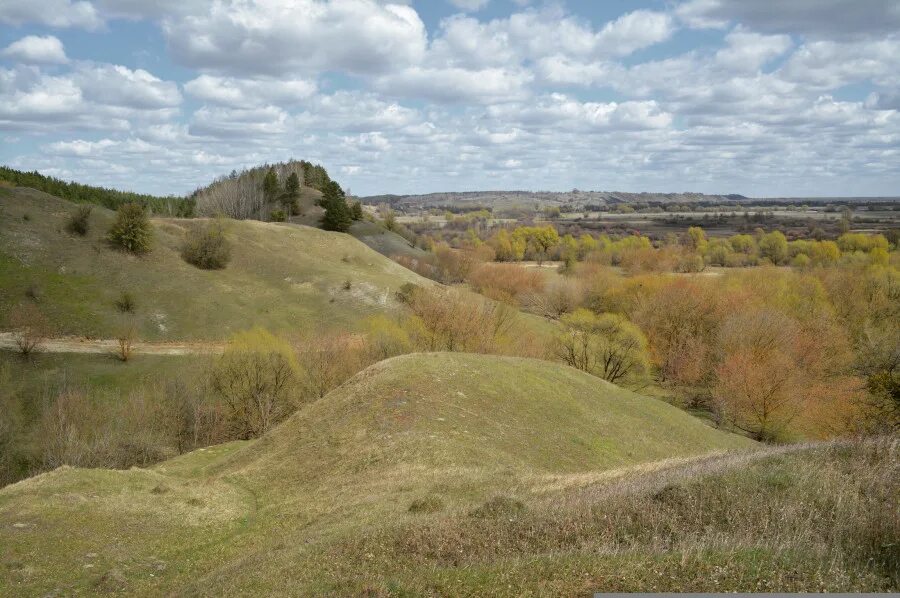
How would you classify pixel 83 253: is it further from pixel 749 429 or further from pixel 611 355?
pixel 749 429

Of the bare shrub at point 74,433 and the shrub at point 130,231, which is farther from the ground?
the shrub at point 130,231

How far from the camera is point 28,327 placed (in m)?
58.7

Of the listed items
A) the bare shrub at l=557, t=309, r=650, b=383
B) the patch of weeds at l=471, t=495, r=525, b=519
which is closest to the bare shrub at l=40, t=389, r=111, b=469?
the patch of weeds at l=471, t=495, r=525, b=519

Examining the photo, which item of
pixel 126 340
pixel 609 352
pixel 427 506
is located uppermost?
pixel 427 506

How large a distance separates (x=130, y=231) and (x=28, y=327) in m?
22.4

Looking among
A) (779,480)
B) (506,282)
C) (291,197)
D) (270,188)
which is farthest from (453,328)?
(270,188)

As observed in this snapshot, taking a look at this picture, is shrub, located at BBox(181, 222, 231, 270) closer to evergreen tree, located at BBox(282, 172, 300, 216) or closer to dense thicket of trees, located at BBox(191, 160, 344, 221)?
dense thicket of trees, located at BBox(191, 160, 344, 221)

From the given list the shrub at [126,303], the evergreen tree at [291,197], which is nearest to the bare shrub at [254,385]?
the shrub at [126,303]

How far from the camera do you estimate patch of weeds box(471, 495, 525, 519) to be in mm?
13594

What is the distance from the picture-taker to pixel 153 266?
77.1 meters

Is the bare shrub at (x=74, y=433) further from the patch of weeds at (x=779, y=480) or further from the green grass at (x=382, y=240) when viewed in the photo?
the green grass at (x=382, y=240)

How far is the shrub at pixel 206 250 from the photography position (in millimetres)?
83250

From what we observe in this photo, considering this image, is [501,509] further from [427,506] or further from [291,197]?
[291,197]

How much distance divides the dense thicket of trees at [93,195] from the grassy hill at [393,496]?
292 feet
